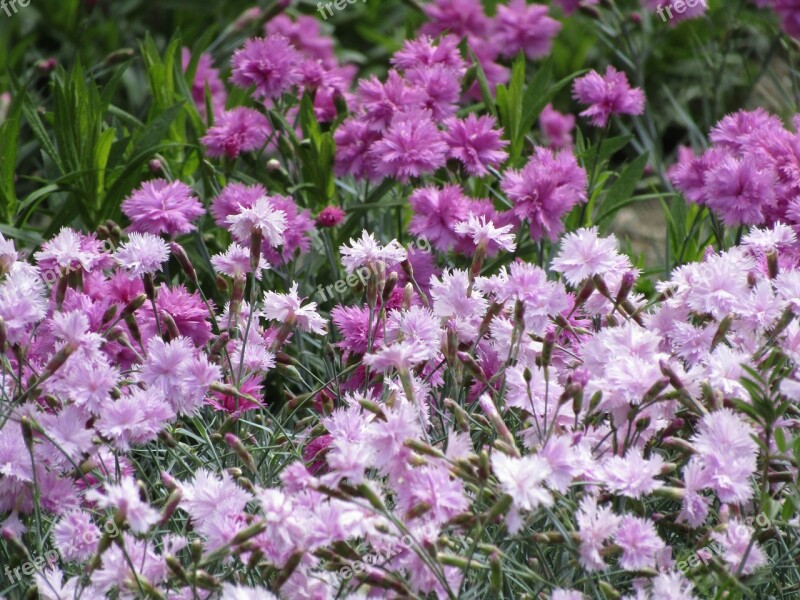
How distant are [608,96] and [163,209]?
1.02m

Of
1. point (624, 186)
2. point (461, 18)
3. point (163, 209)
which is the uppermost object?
point (461, 18)

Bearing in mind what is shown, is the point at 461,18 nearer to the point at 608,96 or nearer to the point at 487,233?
the point at 608,96

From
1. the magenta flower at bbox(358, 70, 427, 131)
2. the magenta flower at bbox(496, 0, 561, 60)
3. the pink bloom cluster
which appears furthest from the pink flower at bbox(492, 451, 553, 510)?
the magenta flower at bbox(496, 0, 561, 60)

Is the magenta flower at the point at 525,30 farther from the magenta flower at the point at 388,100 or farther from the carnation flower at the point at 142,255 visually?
the carnation flower at the point at 142,255

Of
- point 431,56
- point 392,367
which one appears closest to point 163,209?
point 392,367

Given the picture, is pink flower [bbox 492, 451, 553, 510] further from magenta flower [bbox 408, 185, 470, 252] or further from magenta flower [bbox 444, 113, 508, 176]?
magenta flower [bbox 444, 113, 508, 176]

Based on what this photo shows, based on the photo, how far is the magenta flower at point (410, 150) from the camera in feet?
7.41

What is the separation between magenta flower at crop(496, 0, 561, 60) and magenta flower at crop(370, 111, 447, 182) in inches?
39.4

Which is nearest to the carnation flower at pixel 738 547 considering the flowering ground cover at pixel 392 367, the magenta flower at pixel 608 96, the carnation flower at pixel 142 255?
the flowering ground cover at pixel 392 367

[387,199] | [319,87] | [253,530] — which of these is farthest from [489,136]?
[253,530]

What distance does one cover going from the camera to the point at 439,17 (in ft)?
10.7

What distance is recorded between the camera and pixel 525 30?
3176 millimetres

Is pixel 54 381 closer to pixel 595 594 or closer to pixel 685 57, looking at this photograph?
pixel 595 594

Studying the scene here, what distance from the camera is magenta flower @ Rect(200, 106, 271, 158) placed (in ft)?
8.11
